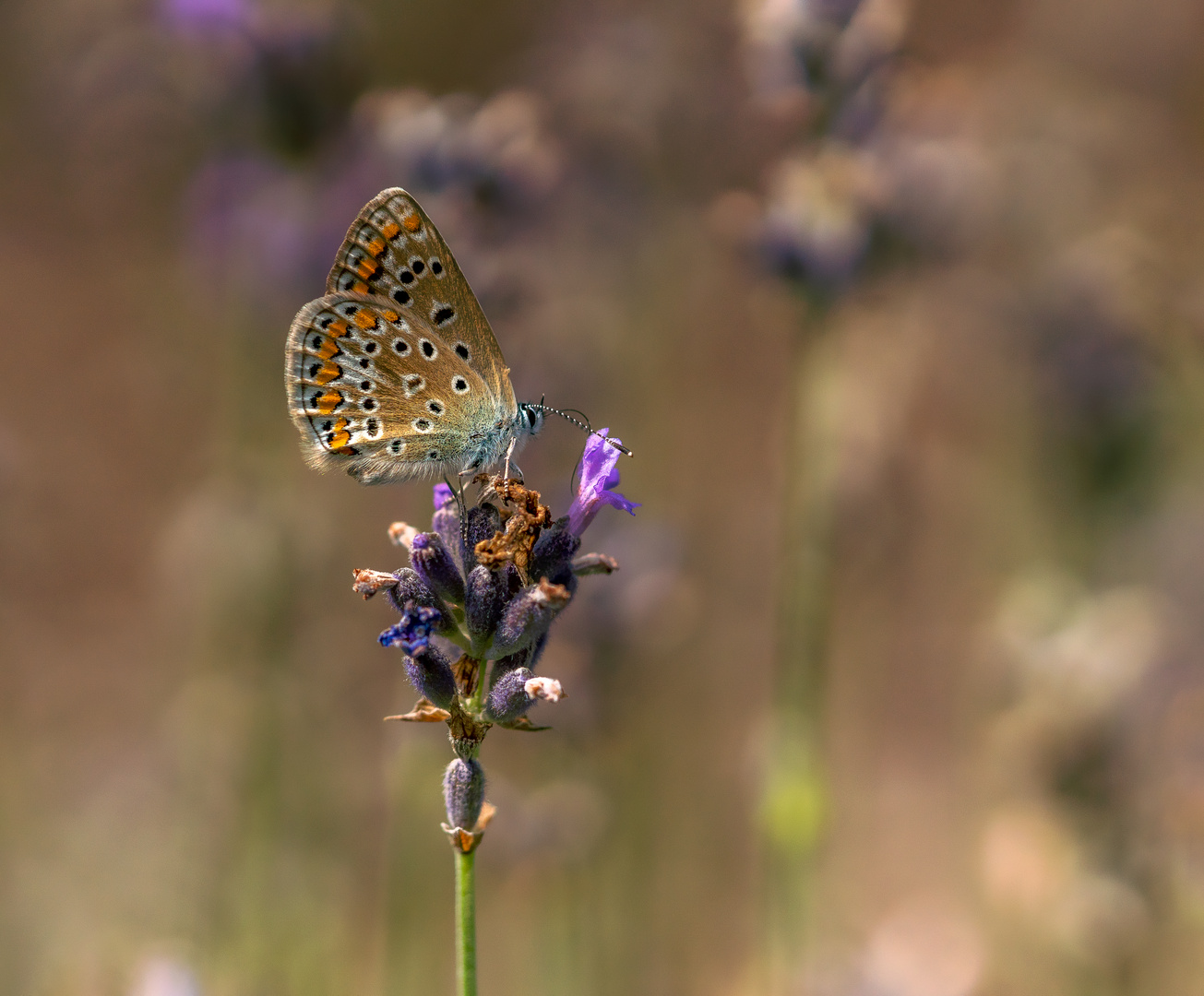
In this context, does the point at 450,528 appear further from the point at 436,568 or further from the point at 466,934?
the point at 466,934

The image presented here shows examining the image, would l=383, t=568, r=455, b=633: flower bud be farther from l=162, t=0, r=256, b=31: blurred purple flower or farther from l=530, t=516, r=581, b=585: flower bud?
l=162, t=0, r=256, b=31: blurred purple flower

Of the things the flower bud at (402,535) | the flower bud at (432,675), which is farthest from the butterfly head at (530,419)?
the flower bud at (432,675)

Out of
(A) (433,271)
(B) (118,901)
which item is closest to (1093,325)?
(A) (433,271)

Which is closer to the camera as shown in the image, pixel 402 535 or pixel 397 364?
pixel 402 535

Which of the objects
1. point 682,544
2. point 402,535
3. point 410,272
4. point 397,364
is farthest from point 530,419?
point 682,544

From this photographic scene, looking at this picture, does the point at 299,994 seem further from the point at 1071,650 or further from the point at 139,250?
the point at 139,250

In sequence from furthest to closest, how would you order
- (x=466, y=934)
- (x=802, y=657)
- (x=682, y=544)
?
(x=682, y=544) < (x=802, y=657) < (x=466, y=934)
